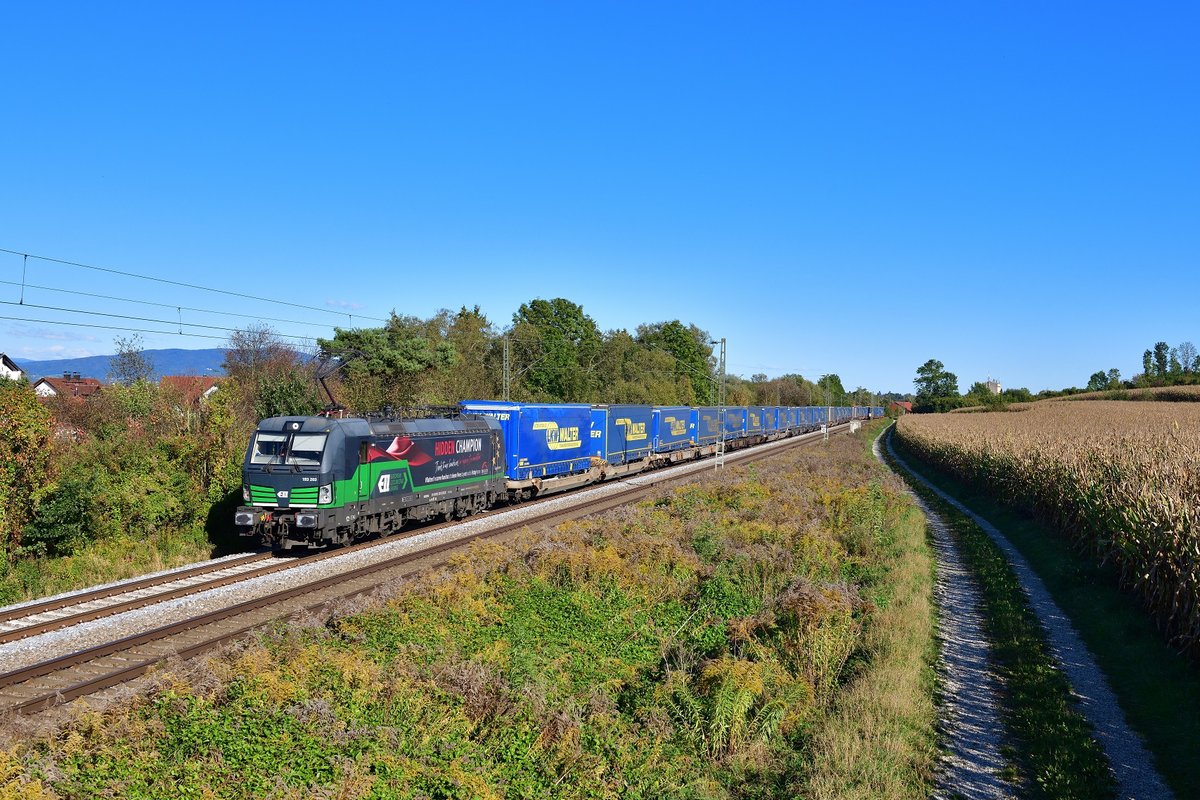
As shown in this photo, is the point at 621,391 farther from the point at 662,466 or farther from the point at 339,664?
the point at 339,664

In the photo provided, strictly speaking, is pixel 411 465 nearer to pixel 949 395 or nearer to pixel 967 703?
pixel 967 703

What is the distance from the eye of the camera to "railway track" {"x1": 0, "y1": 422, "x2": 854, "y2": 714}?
→ 11.1 m

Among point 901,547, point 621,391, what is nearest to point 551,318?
point 621,391

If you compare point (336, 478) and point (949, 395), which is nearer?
point (336, 478)

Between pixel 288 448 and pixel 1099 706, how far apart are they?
17.9 metres

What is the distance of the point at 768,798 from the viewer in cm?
858

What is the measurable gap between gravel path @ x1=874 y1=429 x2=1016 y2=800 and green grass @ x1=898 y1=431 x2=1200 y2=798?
1754 millimetres

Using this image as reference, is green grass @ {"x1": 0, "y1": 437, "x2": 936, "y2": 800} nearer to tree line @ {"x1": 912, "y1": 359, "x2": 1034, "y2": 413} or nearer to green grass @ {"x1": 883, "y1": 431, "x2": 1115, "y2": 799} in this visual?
green grass @ {"x1": 883, "y1": 431, "x2": 1115, "y2": 799}

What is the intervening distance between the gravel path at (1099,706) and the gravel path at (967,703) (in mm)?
1154

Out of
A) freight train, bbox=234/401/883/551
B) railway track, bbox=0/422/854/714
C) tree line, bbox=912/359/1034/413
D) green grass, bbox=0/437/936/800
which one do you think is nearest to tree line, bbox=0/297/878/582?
freight train, bbox=234/401/883/551

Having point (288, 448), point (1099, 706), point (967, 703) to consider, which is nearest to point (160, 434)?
point (288, 448)

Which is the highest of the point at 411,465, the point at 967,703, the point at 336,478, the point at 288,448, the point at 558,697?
the point at 288,448

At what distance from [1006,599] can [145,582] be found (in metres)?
19.7

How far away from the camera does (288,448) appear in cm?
1953
